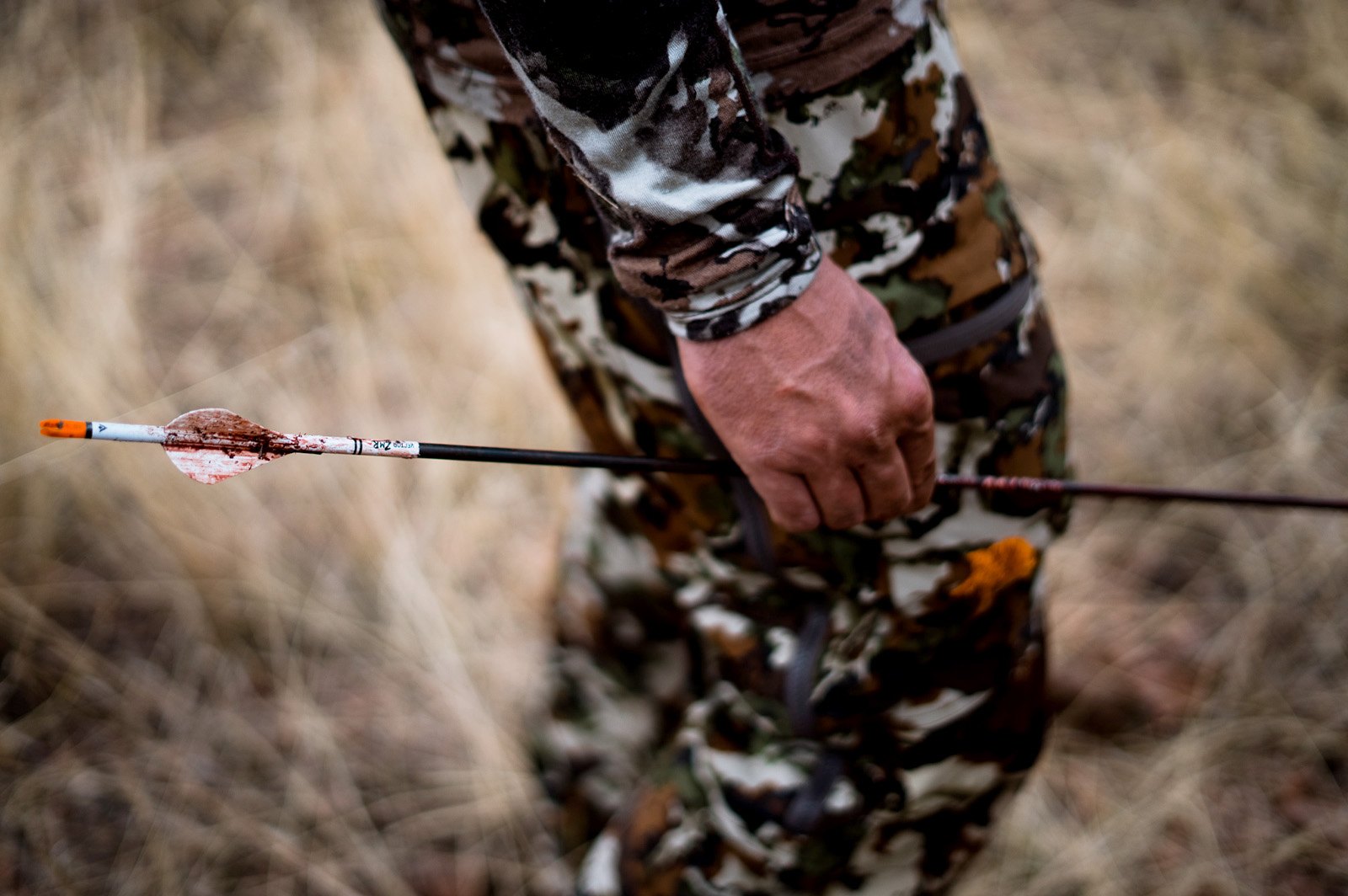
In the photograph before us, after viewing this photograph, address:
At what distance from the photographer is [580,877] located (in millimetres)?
1252

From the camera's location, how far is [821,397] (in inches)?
27.3

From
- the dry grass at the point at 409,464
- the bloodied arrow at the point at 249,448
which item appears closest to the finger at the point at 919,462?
the bloodied arrow at the point at 249,448

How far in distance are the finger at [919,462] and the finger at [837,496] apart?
0.04 m

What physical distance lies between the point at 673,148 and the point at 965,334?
34 centimetres

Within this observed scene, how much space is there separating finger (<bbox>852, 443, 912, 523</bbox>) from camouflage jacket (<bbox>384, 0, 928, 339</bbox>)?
0.16m

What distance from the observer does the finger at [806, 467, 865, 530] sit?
0.74 metres

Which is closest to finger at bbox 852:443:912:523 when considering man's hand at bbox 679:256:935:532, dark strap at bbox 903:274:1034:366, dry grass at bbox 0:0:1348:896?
man's hand at bbox 679:256:935:532

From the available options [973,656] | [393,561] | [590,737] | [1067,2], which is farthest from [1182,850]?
[1067,2]

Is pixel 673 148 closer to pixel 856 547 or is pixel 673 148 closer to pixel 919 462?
pixel 919 462

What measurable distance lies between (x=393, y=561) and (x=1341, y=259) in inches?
91.0

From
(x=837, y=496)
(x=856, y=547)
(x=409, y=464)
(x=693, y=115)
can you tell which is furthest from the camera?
(x=409, y=464)

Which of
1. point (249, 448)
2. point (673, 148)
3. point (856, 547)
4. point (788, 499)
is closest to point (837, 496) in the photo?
point (788, 499)

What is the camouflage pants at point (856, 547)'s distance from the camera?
31.6 inches

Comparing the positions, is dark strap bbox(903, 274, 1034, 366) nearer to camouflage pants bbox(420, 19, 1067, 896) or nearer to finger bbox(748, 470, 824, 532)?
camouflage pants bbox(420, 19, 1067, 896)
